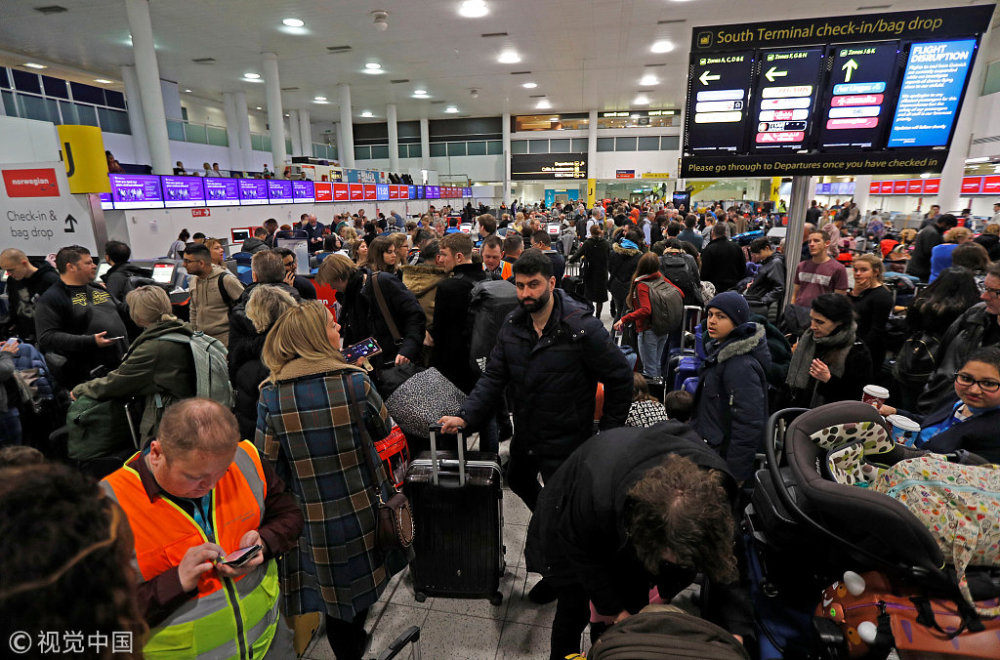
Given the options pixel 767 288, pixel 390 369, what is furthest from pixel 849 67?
pixel 390 369

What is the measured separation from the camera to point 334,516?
6.92 feet

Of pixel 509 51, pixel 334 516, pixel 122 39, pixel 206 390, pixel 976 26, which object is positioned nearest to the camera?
pixel 334 516

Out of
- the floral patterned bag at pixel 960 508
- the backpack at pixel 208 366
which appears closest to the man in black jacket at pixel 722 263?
the floral patterned bag at pixel 960 508

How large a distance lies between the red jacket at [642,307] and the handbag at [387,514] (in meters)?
3.24

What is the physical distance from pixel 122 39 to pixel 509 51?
36.7ft

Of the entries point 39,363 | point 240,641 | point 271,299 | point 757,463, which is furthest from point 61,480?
point 39,363

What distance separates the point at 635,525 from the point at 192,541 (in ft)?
4.26

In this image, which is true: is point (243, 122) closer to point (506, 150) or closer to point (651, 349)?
point (506, 150)

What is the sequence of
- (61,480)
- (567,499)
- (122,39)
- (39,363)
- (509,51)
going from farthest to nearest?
1. (509,51)
2. (122,39)
3. (39,363)
4. (567,499)
5. (61,480)

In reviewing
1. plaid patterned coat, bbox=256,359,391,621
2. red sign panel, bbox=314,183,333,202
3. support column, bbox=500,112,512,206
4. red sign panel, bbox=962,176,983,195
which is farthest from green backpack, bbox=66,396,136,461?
support column, bbox=500,112,512,206

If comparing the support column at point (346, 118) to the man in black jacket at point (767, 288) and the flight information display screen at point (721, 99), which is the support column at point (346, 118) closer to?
the flight information display screen at point (721, 99)

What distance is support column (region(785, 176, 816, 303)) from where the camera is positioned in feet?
14.3

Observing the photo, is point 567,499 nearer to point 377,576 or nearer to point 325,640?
point 377,576

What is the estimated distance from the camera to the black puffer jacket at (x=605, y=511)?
1.51m
